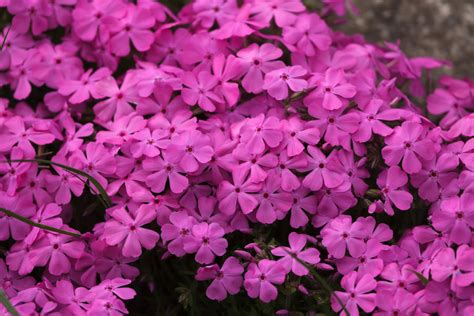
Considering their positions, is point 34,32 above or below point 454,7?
above

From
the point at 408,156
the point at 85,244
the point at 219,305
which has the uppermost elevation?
the point at 408,156

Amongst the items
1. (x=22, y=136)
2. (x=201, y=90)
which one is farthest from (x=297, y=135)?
(x=22, y=136)

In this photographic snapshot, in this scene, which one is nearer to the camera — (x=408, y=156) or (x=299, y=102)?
(x=408, y=156)

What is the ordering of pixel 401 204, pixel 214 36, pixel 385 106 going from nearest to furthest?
pixel 401 204, pixel 385 106, pixel 214 36

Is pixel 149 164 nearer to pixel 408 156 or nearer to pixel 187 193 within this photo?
pixel 187 193

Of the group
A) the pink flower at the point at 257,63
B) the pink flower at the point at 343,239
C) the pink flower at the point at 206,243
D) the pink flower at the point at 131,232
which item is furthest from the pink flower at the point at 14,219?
the pink flower at the point at 343,239

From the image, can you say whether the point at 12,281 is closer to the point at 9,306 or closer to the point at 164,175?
the point at 9,306

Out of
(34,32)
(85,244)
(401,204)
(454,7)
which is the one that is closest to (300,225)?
(401,204)
